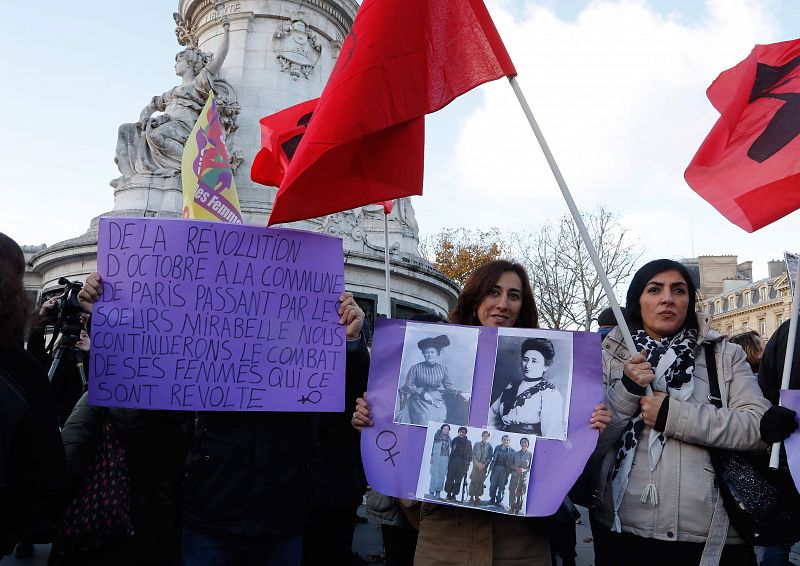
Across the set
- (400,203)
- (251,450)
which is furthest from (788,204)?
(400,203)

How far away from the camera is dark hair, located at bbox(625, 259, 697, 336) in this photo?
3.03 m

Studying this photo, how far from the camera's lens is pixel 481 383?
2.82 metres

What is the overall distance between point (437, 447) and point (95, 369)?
5.00ft

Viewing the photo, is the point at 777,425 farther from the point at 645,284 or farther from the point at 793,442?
the point at 645,284

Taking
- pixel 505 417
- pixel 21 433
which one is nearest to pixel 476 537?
pixel 505 417

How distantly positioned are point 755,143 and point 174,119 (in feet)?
41.4

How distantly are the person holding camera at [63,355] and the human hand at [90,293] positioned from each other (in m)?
0.12

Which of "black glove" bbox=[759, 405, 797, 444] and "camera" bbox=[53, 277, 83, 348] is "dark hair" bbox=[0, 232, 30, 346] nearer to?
"camera" bbox=[53, 277, 83, 348]

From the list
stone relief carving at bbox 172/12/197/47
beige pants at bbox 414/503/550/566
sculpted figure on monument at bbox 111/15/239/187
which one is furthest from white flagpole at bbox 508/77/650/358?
stone relief carving at bbox 172/12/197/47

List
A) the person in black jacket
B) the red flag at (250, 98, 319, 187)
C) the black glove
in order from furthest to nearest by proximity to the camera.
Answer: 1. the red flag at (250, 98, 319, 187)
2. the black glove
3. the person in black jacket

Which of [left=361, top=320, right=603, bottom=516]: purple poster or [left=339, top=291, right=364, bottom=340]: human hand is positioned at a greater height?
[left=339, top=291, right=364, bottom=340]: human hand

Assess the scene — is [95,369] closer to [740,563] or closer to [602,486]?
[602,486]

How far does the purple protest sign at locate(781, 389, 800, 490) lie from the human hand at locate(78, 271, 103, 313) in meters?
2.96

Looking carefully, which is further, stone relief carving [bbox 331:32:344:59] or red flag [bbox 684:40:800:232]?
stone relief carving [bbox 331:32:344:59]
